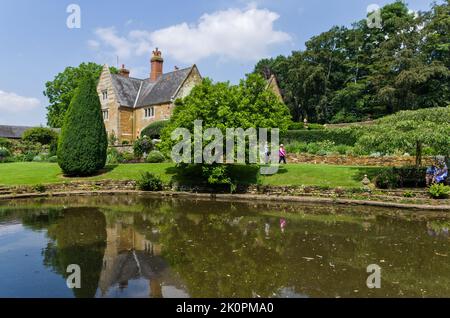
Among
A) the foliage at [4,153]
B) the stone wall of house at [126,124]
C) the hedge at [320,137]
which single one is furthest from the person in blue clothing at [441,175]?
the stone wall of house at [126,124]

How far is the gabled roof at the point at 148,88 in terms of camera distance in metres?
40.0

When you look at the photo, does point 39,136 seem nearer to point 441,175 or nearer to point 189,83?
point 189,83

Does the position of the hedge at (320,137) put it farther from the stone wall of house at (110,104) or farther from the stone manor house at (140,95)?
the stone wall of house at (110,104)

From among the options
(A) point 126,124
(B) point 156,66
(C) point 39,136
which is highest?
(B) point 156,66

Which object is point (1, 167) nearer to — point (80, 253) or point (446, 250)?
point (80, 253)

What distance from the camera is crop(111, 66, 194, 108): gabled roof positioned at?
40.0m

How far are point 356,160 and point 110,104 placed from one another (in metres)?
30.7

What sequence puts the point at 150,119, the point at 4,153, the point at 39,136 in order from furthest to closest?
the point at 150,119, the point at 39,136, the point at 4,153

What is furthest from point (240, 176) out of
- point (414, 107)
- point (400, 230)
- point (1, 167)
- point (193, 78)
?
point (414, 107)

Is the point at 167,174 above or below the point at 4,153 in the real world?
below

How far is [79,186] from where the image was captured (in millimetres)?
20562

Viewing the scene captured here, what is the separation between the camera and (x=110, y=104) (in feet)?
141

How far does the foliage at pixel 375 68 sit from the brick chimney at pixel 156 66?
20360 mm

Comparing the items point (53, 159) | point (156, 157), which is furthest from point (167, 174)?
point (53, 159)
